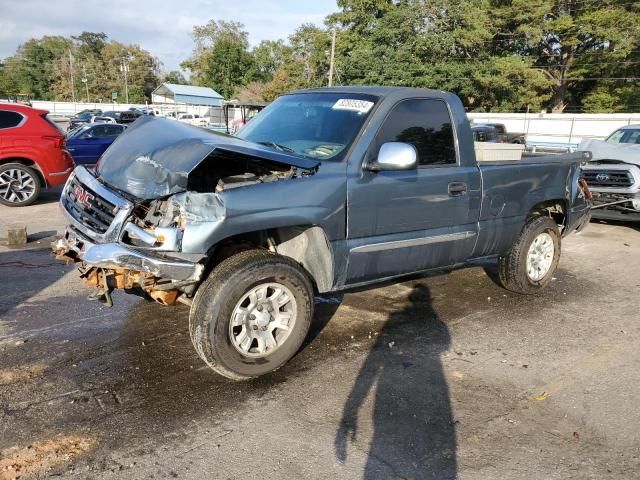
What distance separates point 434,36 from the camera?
156 ft

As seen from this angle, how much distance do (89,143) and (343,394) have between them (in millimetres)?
13430

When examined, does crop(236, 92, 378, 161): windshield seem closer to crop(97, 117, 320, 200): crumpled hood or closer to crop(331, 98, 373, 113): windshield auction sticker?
crop(331, 98, 373, 113): windshield auction sticker

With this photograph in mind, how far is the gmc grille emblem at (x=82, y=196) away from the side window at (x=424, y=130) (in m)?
2.15

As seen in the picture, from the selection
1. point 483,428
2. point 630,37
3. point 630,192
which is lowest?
point 483,428

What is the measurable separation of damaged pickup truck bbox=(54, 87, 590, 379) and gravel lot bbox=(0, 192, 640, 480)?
0.47 metres

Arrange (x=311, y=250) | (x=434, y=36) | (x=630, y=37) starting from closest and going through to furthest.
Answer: (x=311, y=250)
(x=630, y=37)
(x=434, y=36)

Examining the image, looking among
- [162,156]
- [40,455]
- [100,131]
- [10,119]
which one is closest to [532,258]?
[162,156]

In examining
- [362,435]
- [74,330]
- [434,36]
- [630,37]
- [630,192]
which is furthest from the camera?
[434,36]

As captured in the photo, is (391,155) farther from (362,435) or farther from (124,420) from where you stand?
(124,420)

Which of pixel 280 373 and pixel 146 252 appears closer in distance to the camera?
pixel 146 252

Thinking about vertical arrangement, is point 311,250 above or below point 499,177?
below

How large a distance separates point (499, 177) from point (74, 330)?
13.1ft

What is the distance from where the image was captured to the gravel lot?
9.31 feet

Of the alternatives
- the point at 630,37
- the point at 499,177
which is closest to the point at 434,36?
the point at 630,37
